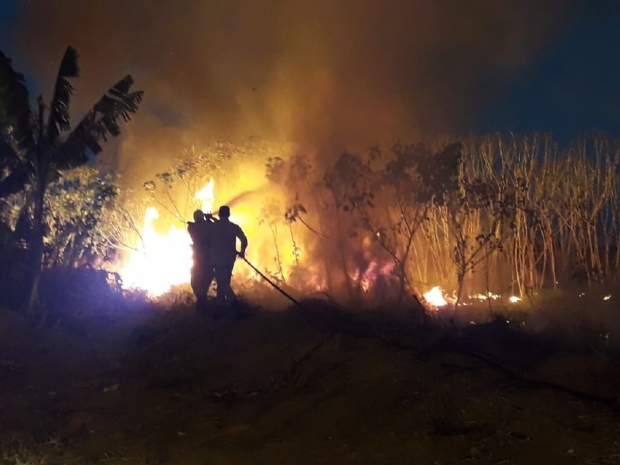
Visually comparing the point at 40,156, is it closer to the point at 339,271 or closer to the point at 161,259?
the point at 161,259

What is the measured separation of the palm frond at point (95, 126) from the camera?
1025cm

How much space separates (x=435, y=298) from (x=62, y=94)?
23.6 ft

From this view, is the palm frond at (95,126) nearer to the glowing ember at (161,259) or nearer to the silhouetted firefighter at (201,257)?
the silhouetted firefighter at (201,257)

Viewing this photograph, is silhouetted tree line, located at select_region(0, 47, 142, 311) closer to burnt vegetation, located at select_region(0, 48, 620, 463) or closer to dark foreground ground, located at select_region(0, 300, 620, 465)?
burnt vegetation, located at select_region(0, 48, 620, 463)

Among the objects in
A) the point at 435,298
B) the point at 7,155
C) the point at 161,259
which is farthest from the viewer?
the point at 161,259

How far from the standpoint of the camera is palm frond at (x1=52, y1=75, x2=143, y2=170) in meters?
10.2

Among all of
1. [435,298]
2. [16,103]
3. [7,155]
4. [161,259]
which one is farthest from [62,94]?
[435,298]

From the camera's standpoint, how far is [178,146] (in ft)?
57.9

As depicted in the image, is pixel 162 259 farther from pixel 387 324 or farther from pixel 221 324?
pixel 387 324

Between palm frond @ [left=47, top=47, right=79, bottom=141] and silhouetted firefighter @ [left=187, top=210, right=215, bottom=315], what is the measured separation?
8.50 feet

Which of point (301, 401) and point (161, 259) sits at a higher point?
point (161, 259)

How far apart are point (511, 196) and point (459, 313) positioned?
2.51m

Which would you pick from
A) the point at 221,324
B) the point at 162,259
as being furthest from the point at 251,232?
the point at 221,324

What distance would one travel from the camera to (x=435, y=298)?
11.4m
